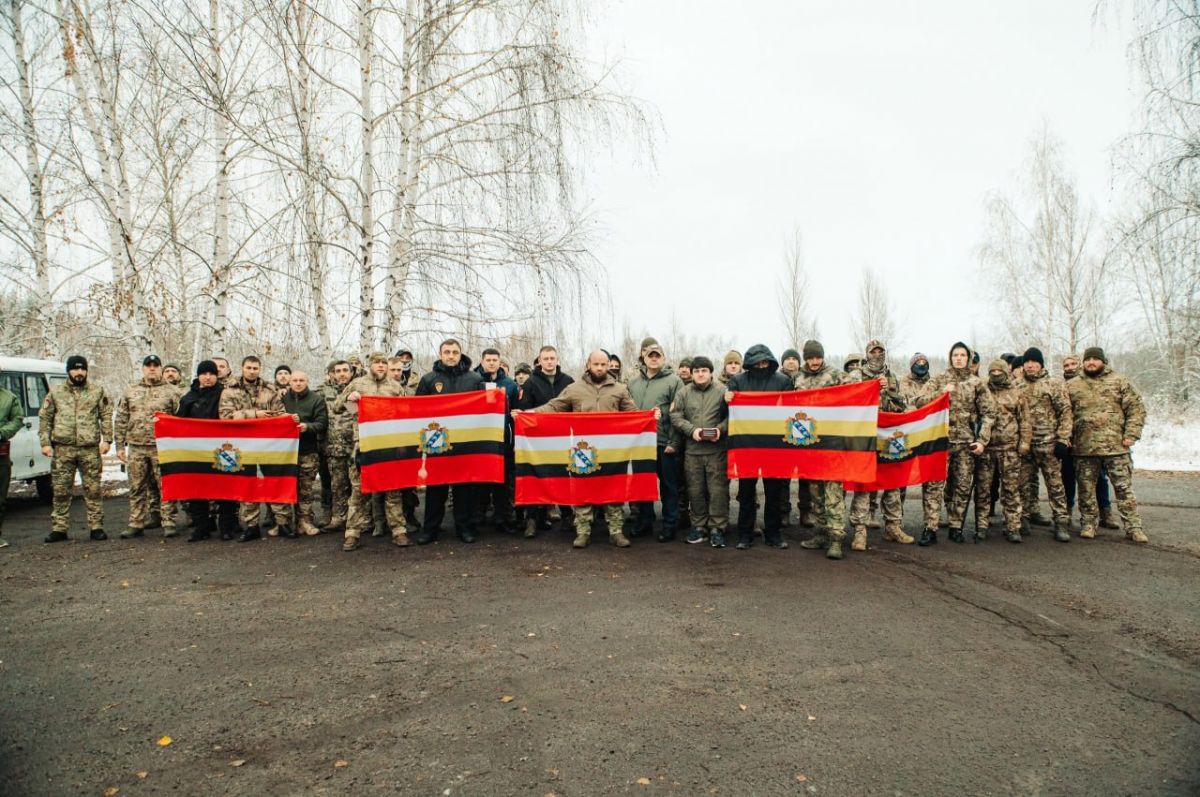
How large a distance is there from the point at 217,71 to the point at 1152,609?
1345cm

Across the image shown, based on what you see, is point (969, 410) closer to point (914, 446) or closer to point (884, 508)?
point (914, 446)

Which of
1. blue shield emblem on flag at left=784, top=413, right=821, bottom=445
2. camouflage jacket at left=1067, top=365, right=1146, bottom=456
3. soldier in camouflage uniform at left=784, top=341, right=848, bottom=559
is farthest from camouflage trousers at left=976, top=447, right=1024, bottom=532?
blue shield emblem on flag at left=784, top=413, right=821, bottom=445

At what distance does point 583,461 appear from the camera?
7656 mm

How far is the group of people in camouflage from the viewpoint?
7.50m

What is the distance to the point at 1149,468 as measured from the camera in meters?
15.4

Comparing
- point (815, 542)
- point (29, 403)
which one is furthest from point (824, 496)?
point (29, 403)

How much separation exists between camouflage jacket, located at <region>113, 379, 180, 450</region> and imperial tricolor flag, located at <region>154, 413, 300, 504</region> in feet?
2.70

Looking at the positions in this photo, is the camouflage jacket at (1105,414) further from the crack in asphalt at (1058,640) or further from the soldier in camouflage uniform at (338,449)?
the soldier in camouflage uniform at (338,449)

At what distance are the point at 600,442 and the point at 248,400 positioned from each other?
5022 mm

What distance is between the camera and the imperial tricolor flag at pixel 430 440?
25.0ft

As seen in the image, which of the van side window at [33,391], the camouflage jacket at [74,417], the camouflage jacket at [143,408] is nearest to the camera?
the camouflage jacket at [74,417]

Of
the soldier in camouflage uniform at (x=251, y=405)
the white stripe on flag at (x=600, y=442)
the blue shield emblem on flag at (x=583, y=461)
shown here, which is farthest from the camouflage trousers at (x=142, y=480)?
the blue shield emblem on flag at (x=583, y=461)

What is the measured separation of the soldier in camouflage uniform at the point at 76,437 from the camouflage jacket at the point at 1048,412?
12105 mm

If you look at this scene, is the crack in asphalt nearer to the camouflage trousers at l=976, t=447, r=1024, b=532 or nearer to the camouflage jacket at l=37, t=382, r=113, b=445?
the camouflage trousers at l=976, t=447, r=1024, b=532
